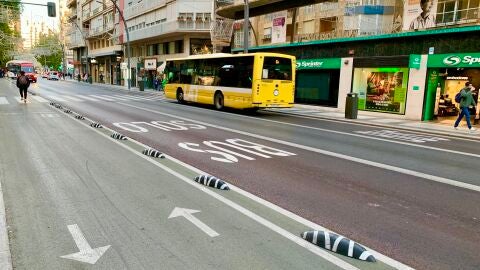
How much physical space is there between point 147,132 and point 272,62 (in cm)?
894

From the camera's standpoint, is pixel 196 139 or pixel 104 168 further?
pixel 196 139

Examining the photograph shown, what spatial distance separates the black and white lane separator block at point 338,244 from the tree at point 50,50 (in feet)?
349

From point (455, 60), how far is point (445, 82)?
7.76ft

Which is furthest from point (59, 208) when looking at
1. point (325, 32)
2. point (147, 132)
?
point (325, 32)

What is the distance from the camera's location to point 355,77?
74.6ft

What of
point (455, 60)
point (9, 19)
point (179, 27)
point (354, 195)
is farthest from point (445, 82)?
point (9, 19)

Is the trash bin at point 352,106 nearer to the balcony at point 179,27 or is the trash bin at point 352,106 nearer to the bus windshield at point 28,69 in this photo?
the balcony at point 179,27

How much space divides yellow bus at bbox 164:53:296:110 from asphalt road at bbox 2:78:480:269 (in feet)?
18.8

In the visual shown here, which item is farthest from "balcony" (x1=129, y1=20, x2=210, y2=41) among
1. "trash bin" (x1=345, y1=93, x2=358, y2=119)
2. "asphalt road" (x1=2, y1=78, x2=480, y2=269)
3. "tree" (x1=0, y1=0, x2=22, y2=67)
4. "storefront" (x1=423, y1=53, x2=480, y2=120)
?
"asphalt road" (x1=2, y1=78, x2=480, y2=269)

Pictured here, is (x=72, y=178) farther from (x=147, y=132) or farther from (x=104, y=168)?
A: (x=147, y=132)

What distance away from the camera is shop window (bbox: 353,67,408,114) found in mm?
20391

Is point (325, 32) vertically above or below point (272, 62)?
above

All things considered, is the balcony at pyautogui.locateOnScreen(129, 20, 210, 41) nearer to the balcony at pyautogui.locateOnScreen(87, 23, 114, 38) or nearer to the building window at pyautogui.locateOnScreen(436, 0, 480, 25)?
the balcony at pyautogui.locateOnScreen(87, 23, 114, 38)

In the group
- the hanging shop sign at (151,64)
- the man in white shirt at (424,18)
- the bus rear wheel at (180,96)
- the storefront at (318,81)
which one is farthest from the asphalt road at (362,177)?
the hanging shop sign at (151,64)
